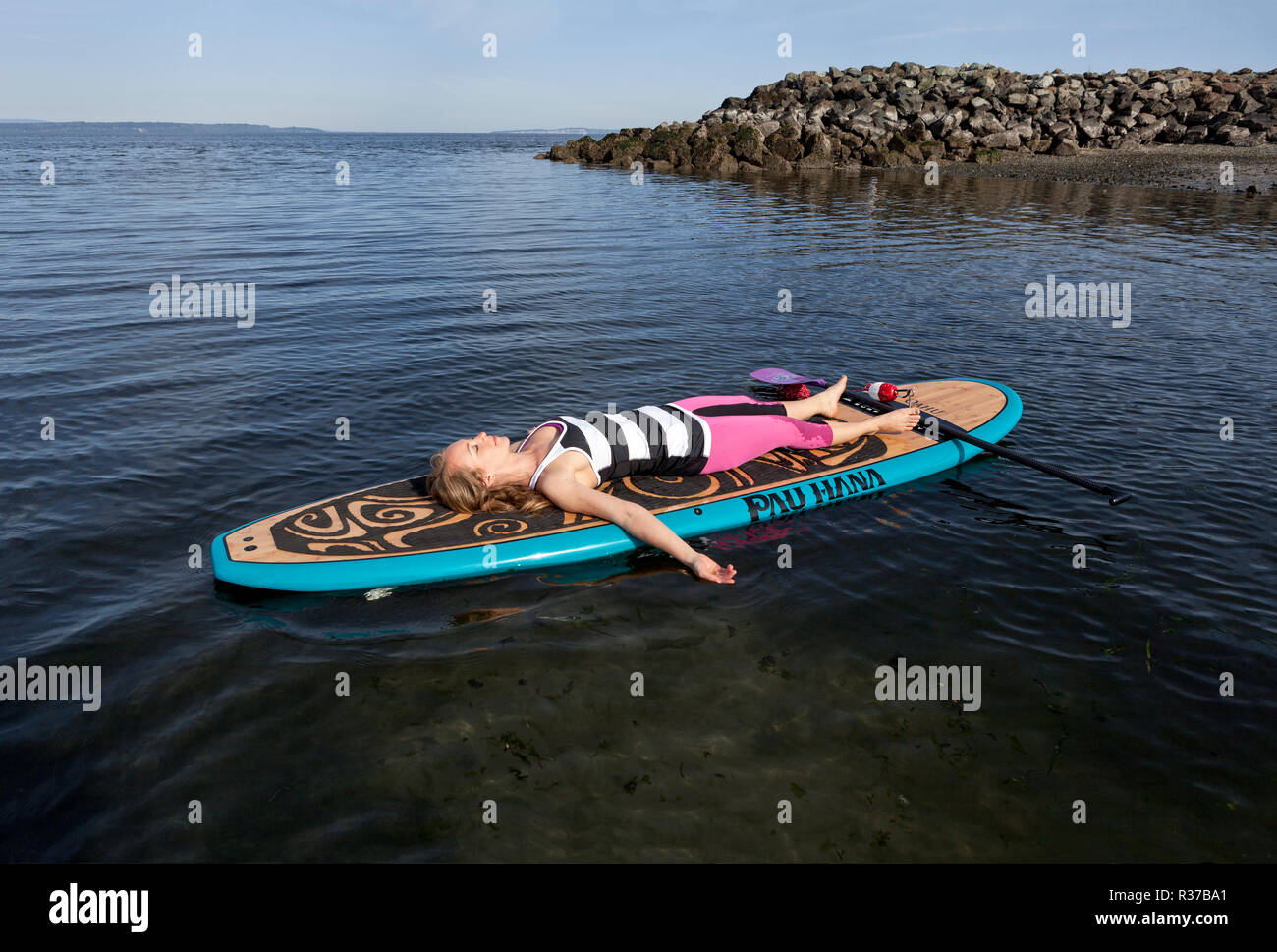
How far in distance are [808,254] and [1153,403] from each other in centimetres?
1316

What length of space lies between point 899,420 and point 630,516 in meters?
4.04

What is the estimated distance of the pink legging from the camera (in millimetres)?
8414

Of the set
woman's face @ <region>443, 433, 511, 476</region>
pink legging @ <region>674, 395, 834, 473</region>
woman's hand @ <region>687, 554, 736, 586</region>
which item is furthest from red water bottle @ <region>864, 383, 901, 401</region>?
woman's face @ <region>443, 433, 511, 476</region>

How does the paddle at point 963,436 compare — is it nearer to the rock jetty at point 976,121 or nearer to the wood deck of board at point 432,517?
the wood deck of board at point 432,517

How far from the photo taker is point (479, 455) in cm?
743

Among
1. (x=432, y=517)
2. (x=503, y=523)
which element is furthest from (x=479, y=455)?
(x=432, y=517)

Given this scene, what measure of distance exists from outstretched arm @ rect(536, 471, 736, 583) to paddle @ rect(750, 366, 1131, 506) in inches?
142

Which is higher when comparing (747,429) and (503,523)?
(747,429)

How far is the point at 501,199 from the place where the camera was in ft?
121

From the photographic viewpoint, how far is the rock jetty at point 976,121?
1766 inches

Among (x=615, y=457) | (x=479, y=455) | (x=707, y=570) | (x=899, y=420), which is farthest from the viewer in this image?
(x=899, y=420)

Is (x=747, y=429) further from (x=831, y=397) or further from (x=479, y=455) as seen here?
(x=479, y=455)

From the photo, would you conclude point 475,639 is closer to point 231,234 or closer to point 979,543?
point 979,543
